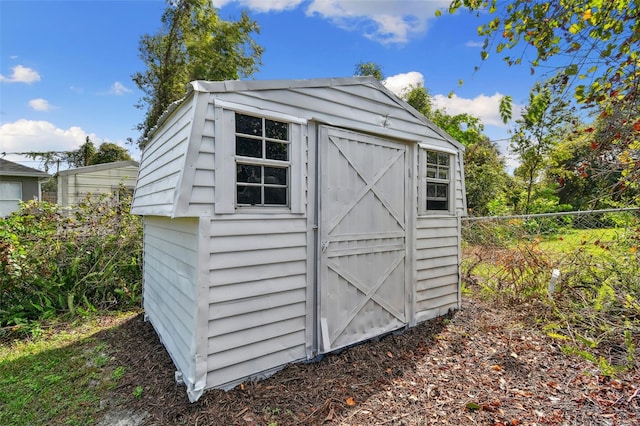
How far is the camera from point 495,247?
19.4 ft

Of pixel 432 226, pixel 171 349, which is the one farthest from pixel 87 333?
pixel 432 226

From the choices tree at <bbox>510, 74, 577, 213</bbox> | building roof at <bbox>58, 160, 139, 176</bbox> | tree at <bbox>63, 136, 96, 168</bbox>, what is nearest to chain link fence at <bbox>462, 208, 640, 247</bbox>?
tree at <bbox>510, 74, 577, 213</bbox>

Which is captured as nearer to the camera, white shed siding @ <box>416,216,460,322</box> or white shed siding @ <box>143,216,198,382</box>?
white shed siding @ <box>143,216,198,382</box>

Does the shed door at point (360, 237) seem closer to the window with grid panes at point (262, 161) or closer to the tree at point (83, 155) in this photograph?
the window with grid panes at point (262, 161)

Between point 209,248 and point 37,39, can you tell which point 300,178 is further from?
point 37,39

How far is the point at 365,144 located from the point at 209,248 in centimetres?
213

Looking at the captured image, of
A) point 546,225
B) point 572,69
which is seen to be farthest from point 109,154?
point 572,69

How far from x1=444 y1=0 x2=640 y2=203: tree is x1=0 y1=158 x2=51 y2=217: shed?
588 inches

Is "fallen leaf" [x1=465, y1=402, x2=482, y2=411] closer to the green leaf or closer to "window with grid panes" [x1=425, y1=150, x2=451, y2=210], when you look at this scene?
"window with grid panes" [x1=425, y1=150, x2=451, y2=210]

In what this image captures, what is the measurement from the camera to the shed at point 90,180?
10.8 metres

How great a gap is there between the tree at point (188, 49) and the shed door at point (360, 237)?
1127 cm

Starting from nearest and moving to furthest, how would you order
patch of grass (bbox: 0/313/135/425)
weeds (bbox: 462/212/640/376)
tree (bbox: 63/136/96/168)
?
patch of grass (bbox: 0/313/135/425) < weeds (bbox: 462/212/640/376) < tree (bbox: 63/136/96/168)

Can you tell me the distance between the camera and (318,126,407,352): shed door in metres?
3.32

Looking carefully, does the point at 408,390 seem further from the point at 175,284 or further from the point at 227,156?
the point at 227,156
